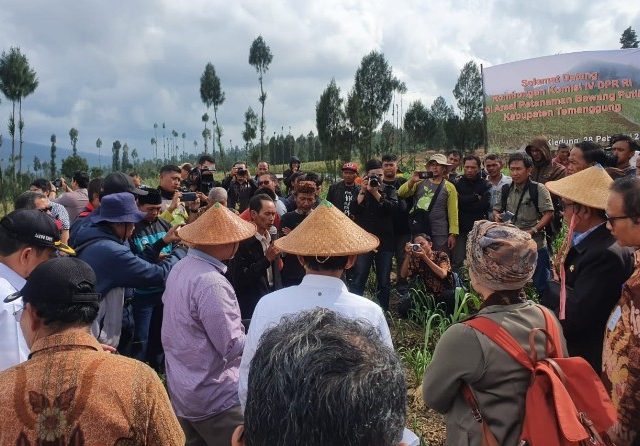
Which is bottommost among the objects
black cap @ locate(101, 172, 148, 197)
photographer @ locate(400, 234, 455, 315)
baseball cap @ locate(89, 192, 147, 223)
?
photographer @ locate(400, 234, 455, 315)

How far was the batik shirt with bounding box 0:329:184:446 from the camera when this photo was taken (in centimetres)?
128

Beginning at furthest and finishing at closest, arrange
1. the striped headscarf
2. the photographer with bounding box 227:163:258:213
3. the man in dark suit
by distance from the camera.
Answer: the photographer with bounding box 227:163:258:213 → the man in dark suit → the striped headscarf

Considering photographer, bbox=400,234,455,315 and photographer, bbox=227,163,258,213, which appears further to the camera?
photographer, bbox=227,163,258,213

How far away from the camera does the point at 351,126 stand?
1206 inches

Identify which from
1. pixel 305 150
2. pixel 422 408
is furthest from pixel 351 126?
pixel 305 150

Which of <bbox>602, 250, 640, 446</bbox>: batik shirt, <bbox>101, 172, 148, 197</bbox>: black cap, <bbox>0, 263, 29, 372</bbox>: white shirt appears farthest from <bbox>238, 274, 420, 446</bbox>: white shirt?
<bbox>101, 172, 148, 197</bbox>: black cap

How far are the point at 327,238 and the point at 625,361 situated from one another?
1294mm

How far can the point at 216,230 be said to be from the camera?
94.3 inches

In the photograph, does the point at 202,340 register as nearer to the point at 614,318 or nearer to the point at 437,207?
the point at 614,318

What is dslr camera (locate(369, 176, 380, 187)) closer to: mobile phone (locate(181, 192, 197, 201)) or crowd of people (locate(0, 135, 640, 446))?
crowd of people (locate(0, 135, 640, 446))

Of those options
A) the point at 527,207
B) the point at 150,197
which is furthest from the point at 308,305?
the point at 527,207

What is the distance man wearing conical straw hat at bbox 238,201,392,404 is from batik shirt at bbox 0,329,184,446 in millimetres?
472

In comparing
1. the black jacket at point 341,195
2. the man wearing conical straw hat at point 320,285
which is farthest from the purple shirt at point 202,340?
the black jacket at point 341,195

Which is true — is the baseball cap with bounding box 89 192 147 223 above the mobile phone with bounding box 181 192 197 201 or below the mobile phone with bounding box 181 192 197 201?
below
